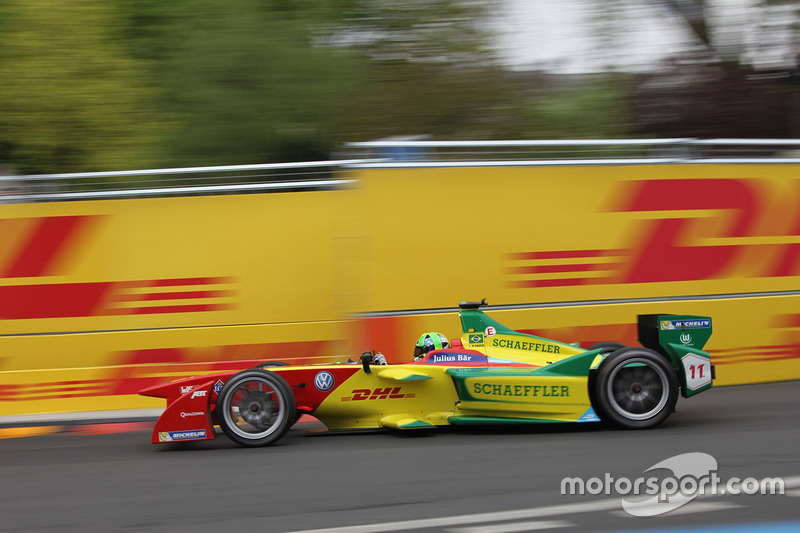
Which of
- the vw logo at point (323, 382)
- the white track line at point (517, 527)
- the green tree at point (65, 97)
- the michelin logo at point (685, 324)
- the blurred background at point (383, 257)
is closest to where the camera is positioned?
the white track line at point (517, 527)

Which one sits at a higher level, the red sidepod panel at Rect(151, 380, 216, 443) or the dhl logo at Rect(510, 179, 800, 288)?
the dhl logo at Rect(510, 179, 800, 288)

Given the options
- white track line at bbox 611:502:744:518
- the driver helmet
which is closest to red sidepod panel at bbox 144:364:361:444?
the driver helmet

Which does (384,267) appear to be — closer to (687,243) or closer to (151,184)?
(151,184)

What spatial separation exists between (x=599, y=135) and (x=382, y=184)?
283 inches

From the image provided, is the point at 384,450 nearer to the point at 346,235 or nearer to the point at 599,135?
the point at 346,235

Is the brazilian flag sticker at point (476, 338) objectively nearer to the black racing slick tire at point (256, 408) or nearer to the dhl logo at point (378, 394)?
the dhl logo at point (378, 394)

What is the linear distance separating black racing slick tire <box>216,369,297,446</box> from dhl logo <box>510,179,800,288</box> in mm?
3408

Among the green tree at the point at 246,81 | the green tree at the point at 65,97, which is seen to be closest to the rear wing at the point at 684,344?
the green tree at the point at 246,81

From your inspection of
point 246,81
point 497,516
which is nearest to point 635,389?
point 497,516

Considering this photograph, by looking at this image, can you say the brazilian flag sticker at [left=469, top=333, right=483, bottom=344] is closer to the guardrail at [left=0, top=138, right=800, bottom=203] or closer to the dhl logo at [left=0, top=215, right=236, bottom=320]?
the guardrail at [left=0, top=138, right=800, bottom=203]

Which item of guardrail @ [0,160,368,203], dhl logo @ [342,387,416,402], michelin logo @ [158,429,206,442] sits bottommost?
michelin logo @ [158,429,206,442]

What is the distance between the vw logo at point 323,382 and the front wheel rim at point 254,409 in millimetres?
330

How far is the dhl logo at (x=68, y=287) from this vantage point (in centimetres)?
861

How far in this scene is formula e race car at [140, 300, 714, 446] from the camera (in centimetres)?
618
